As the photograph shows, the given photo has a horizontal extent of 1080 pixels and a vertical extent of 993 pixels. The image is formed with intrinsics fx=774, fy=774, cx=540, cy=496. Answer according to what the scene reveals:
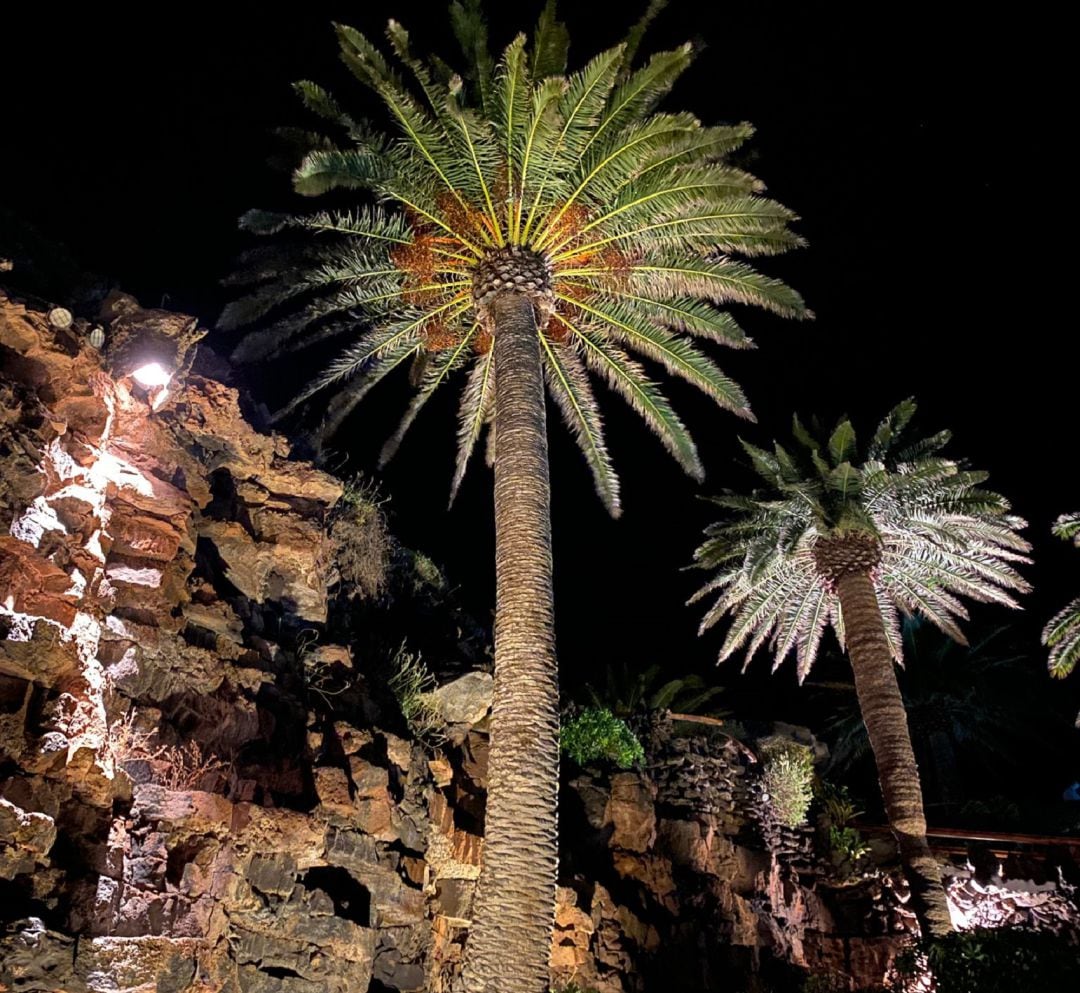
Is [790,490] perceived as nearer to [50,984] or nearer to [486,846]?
[486,846]

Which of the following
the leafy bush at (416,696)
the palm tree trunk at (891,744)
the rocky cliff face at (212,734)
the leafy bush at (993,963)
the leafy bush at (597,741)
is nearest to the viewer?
the rocky cliff face at (212,734)

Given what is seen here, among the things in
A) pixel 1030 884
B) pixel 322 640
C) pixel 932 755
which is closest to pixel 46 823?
pixel 322 640

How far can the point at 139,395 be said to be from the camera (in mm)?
9727

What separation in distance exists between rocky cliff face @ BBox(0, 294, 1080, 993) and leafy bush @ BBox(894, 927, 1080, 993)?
398cm

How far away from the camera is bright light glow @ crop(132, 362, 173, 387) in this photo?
9.59 m

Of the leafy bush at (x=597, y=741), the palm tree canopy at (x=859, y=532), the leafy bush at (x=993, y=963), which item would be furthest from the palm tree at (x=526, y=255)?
the leafy bush at (x=993, y=963)

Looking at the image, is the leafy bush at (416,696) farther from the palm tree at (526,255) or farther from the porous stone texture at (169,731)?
the palm tree at (526,255)

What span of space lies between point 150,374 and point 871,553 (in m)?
14.3

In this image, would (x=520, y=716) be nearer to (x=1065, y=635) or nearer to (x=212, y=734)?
(x=212, y=734)

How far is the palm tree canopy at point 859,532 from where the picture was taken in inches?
664

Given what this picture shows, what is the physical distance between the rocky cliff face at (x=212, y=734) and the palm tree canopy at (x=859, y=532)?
7742 mm

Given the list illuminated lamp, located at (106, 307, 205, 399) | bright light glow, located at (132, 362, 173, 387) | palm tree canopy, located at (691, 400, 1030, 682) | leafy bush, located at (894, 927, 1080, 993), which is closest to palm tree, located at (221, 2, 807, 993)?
illuminated lamp, located at (106, 307, 205, 399)

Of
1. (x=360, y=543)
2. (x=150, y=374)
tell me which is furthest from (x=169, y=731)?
(x=360, y=543)

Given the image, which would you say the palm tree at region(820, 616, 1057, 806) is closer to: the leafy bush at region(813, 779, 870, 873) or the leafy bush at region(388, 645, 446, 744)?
the leafy bush at region(813, 779, 870, 873)
